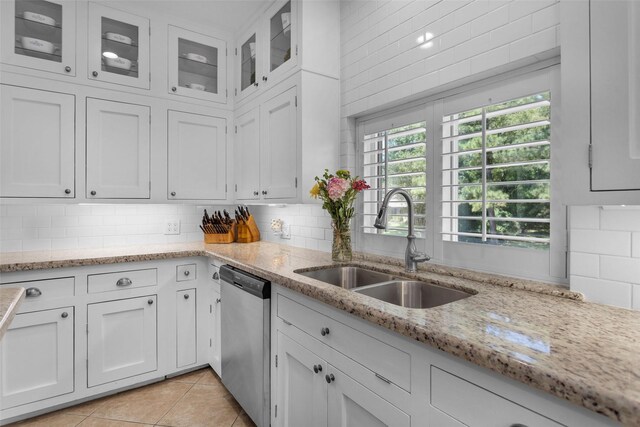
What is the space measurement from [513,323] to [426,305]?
0.57 m

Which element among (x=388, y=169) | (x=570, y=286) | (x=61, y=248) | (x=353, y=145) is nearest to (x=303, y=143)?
(x=353, y=145)

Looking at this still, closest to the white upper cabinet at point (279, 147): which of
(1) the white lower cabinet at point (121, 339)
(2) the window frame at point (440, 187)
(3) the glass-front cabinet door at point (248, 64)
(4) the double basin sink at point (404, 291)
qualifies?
(3) the glass-front cabinet door at point (248, 64)

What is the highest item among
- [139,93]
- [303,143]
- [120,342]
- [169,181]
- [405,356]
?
[139,93]

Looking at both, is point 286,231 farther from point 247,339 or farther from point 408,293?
point 408,293

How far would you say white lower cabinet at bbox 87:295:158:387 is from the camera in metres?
2.16

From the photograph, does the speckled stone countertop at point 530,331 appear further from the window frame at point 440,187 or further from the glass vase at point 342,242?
the glass vase at point 342,242

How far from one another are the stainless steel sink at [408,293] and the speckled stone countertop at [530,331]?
0.14ft

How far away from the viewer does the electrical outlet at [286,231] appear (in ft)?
9.29

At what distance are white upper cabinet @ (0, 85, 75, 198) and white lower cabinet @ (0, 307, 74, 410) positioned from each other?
2.69 ft

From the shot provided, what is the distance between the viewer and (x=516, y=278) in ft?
4.69

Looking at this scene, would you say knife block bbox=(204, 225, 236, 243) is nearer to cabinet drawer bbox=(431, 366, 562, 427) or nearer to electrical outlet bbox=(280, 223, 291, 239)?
electrical outlet bbox=(280, 223, 291, 239)

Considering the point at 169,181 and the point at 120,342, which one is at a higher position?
the point at 169,181

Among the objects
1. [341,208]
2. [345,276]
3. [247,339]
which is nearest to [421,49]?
[341,208]

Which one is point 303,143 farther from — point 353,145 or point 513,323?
point 513,323
